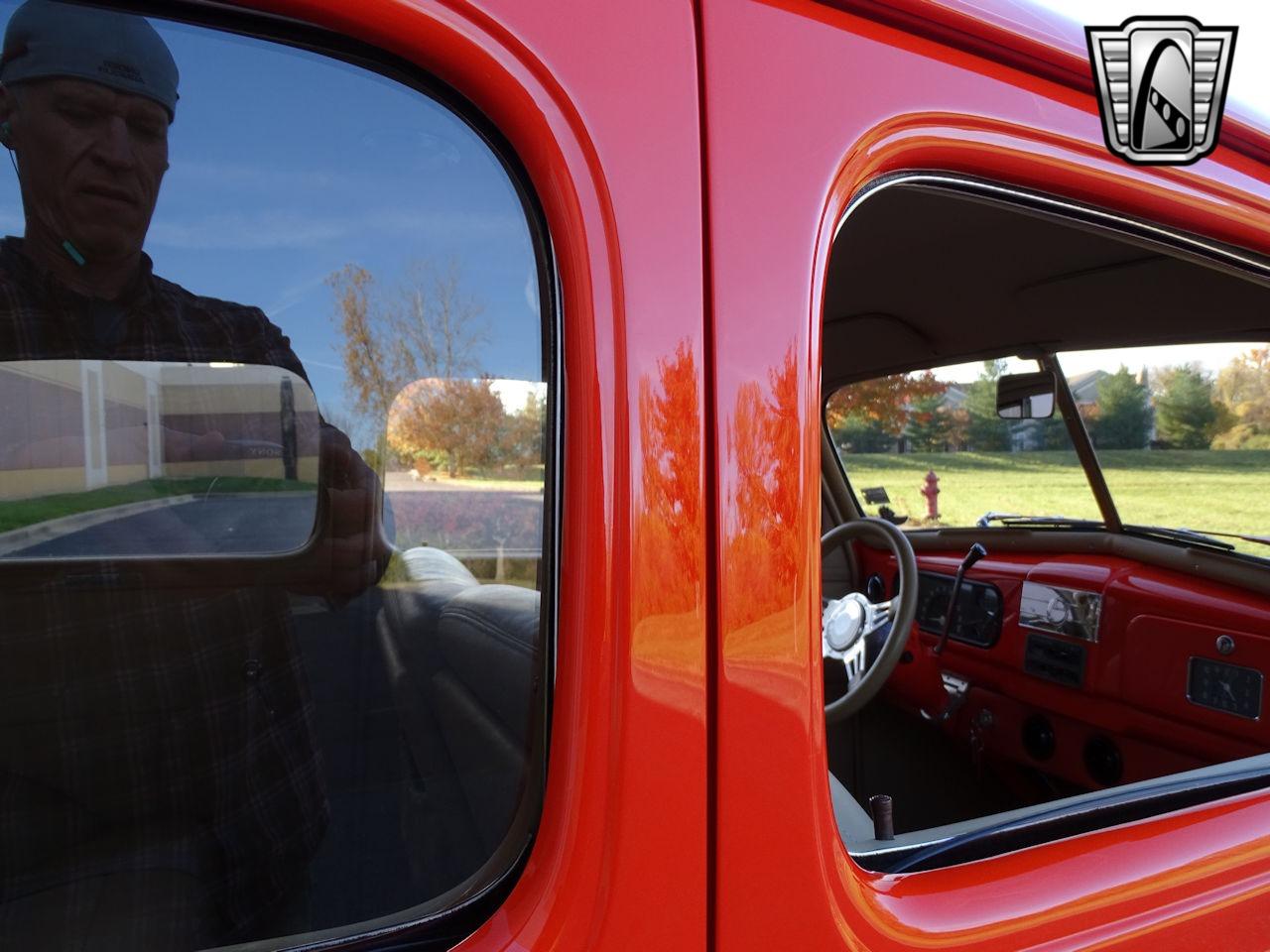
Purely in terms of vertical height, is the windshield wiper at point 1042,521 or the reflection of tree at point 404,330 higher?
the reflection of tree at point 404,330

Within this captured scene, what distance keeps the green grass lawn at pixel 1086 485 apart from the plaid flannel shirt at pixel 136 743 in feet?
8.35

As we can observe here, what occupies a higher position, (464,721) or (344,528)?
(344,528)

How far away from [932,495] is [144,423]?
10.2ft

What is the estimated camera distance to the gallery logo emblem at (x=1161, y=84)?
0.94 meters

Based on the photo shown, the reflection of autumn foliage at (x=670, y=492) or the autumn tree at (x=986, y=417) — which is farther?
the autumn tree at (x=986, y=417)

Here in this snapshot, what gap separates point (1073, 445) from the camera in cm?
311

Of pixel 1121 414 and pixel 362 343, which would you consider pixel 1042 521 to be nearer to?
pixel 1121 414

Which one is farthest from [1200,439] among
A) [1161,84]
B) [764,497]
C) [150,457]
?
[150,457]

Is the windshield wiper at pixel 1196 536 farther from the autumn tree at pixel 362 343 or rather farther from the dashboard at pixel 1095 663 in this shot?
the autumn tree at pixel 362 343

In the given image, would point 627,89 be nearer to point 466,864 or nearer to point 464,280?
point 464,280

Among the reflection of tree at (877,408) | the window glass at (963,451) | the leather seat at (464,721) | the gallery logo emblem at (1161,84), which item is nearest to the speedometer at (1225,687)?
the window glass at (963,451)

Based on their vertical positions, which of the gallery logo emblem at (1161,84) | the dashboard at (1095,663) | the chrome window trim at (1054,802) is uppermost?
the gallery logo emblem at (1161,84)

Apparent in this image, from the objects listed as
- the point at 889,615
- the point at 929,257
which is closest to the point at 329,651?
the point at 889,615

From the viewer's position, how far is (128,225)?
739 millimetres
